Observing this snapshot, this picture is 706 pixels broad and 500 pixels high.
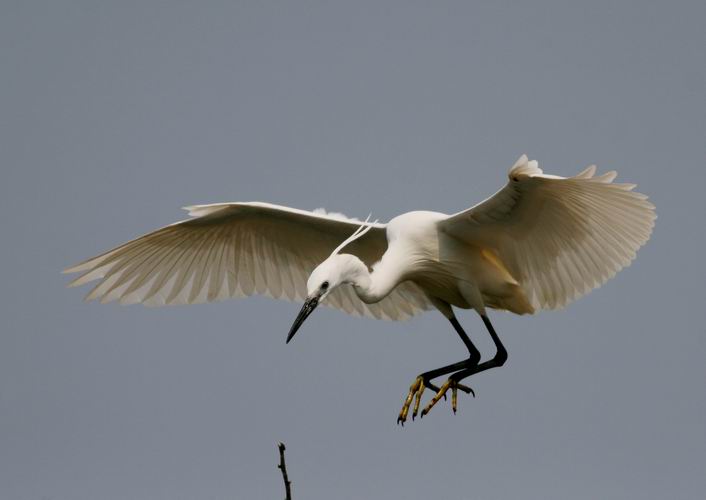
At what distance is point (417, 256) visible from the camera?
407 inches

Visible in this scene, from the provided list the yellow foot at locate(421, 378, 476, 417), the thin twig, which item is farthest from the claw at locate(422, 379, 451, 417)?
the thin twig

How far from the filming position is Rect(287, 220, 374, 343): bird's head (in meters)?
9.02

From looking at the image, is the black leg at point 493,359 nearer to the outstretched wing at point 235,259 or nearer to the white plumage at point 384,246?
the white plumage at point 384,246

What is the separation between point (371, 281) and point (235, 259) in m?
2.40

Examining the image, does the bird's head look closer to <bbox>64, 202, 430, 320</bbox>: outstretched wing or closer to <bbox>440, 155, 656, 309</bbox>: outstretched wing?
<bbox>440, 155, 656, 309</bbox>: outstretched wing

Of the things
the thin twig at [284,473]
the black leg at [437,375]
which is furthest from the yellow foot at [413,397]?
the thin twig at [284,473]

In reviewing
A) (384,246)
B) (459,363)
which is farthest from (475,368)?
(384,246)

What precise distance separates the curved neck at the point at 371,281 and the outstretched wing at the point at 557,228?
2.29 ft

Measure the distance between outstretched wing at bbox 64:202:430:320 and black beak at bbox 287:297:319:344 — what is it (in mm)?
2013

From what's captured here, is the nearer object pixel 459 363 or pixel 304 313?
pixel 304 313

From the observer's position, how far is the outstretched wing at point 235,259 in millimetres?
11109

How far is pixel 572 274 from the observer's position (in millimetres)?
10469

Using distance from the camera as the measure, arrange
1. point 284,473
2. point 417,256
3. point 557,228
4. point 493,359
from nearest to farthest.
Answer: point 284,473, point 557,228, point 417,256, point 493,359

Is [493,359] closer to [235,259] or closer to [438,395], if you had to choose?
[438,395]
